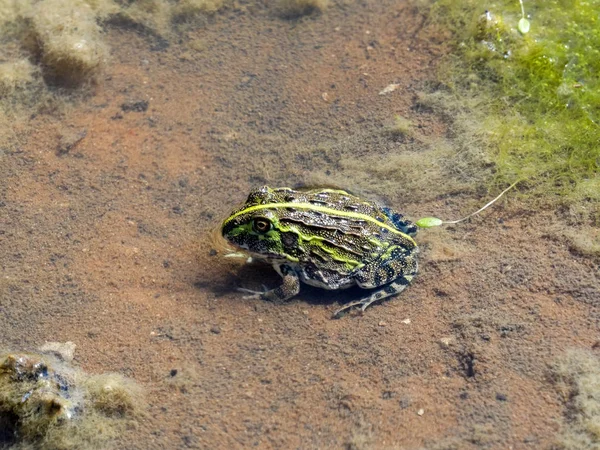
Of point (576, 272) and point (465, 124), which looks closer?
point (576, 272)

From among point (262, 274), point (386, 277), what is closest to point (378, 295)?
point (386, 277)

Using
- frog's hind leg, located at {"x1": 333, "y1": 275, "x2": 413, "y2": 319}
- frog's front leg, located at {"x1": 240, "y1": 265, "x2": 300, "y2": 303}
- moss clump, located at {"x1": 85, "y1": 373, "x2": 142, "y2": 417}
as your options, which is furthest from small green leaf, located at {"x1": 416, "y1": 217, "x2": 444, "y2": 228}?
moss clump, located at {"x1": 85, "y1": 373, "x2": 142, "y2": 417}

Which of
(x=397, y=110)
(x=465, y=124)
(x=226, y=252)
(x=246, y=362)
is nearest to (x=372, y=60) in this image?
(x=397, y=110)

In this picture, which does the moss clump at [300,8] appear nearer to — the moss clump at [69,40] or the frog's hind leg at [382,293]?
the moss clump at [69,40]

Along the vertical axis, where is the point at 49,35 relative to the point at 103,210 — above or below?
above

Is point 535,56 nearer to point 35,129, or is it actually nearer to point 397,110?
point 397,110

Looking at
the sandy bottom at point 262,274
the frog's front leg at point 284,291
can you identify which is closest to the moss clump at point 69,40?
the sandy bottom at point 262,274

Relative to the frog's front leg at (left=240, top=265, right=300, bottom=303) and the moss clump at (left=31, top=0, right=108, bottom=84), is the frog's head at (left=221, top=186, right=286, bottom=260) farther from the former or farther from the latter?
the moss clump at (left=31, top=0, right=108, bottom=84)
